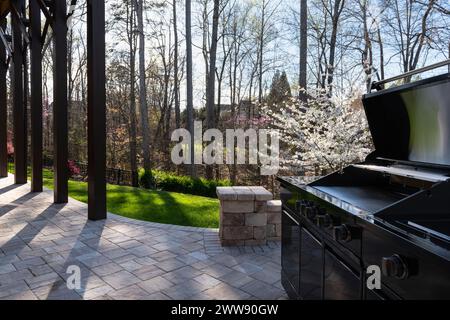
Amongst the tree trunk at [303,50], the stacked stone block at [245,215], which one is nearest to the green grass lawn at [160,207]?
the stacked stone block at [245,215]

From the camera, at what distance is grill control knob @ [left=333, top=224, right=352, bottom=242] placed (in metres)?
1.45

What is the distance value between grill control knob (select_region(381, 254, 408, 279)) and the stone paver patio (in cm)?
166

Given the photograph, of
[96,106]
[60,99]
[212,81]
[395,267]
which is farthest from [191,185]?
[395,267]

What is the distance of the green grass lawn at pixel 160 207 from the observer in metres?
5.11

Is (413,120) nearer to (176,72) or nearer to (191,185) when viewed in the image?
(191,185)

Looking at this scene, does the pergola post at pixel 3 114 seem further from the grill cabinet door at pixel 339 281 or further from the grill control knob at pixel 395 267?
the grill control knob at pixel 395 267

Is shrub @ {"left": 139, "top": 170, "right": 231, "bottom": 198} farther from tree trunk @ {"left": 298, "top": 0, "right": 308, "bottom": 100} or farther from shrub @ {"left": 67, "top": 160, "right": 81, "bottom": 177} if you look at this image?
shrub @ {"left": 67, "top": 160, "right": 81, "bottom": 177}

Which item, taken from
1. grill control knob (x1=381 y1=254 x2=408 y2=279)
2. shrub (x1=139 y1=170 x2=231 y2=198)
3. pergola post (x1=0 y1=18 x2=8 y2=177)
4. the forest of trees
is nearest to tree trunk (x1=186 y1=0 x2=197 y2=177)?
the forest of trees

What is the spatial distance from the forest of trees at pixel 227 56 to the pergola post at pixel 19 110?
13.8ft

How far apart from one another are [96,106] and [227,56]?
456 inches

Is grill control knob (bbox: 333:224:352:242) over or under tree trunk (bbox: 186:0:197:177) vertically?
under

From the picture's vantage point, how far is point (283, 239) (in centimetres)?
255

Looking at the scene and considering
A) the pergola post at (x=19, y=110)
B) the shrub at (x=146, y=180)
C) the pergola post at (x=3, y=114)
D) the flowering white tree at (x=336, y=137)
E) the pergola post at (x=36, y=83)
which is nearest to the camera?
the pergola post at (x=36, y=83)

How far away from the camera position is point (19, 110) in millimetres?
8078
